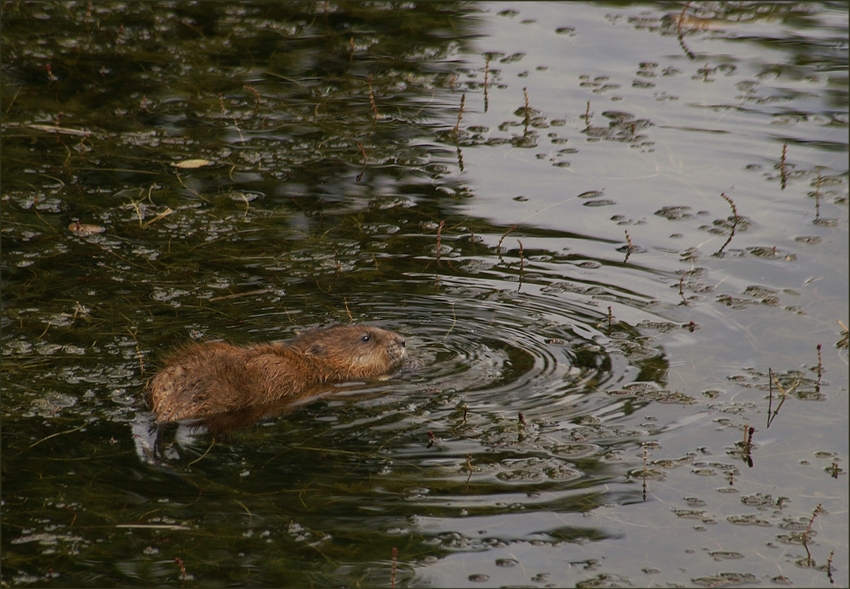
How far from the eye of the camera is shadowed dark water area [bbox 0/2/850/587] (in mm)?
5094

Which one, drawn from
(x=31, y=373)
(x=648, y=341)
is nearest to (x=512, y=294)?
(x=648, y=341)

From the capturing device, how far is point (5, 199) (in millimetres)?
8898

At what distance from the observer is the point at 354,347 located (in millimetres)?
6965

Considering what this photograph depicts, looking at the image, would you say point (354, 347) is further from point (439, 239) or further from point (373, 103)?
point (373, 103)

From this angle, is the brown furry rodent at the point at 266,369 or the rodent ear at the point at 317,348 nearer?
the brown furry rodent at the point at 266,369

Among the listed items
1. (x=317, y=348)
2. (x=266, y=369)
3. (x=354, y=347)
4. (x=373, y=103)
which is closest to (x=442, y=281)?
(x=354, y=347)

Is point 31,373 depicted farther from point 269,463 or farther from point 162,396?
point 269,463

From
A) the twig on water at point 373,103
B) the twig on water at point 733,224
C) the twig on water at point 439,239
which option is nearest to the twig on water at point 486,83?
the twig on water at point 373,103

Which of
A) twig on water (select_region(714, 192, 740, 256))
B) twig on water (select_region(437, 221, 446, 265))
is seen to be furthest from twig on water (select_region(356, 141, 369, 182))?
twig on water (select_region(714, 192, 740, 256))

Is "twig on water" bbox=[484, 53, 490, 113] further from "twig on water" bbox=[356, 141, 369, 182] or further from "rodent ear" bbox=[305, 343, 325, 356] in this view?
"rodent ear" bbox=[305, 343, 325, 356]

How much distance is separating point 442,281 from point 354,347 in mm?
1072

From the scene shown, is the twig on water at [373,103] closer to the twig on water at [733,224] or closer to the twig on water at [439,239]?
the twig on water at [439,239]

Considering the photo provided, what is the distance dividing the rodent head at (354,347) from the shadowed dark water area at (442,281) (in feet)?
0.65

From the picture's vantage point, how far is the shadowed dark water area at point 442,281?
5.09 meters
